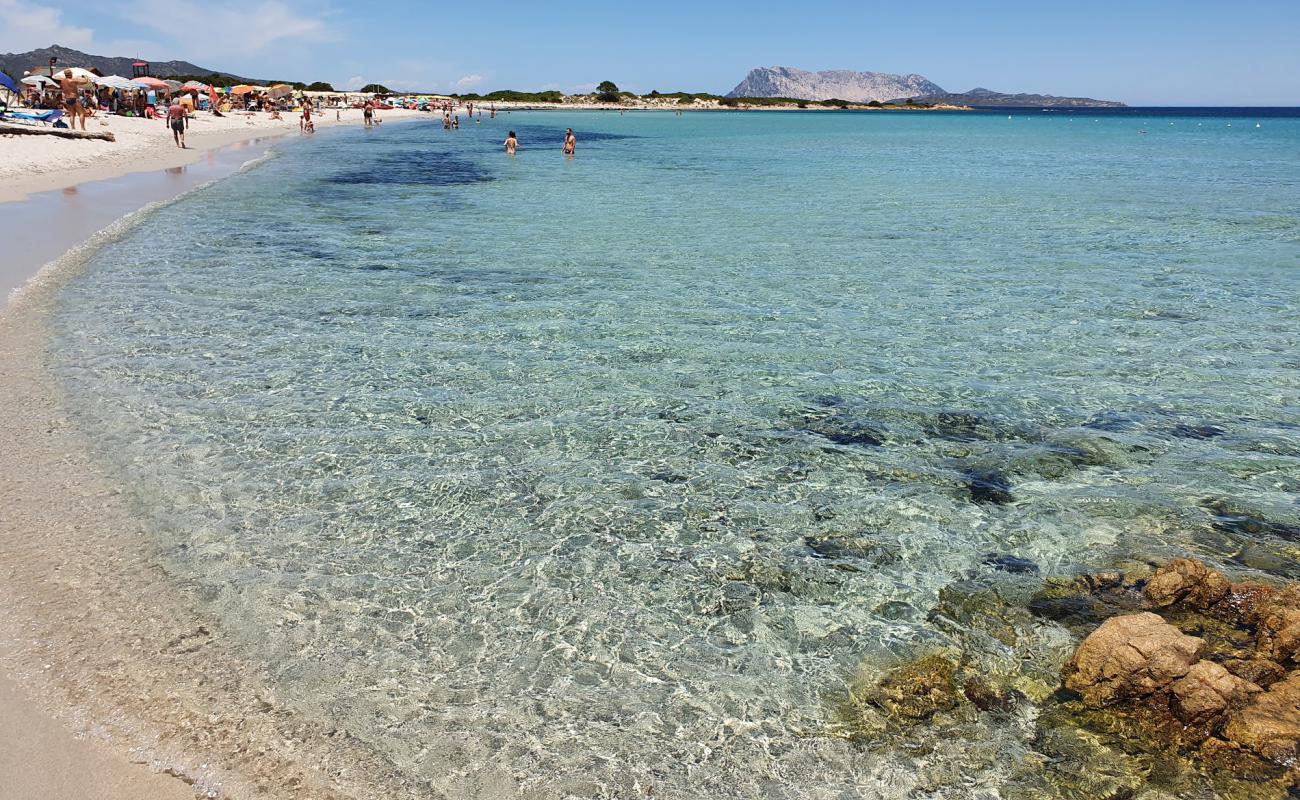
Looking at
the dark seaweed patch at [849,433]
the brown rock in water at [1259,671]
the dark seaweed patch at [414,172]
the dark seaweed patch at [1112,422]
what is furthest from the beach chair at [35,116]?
the brown rock in water at [1259,671]

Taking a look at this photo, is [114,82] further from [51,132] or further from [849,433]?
[849,433]

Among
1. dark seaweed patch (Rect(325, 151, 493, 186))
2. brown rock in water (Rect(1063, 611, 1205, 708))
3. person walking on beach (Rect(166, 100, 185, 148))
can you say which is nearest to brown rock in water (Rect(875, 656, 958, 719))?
brown rock in water (Rect(1063, 611, 1205, 708))

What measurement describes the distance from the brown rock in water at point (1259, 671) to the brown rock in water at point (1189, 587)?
79 centimetres

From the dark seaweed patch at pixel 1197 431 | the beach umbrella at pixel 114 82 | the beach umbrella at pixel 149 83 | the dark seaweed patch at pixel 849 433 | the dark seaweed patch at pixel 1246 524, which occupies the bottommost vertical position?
the dark seaweed patch at pixel 1246 524

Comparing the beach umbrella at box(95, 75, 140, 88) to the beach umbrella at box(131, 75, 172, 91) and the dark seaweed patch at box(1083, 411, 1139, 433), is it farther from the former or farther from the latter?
the dark seaweed patch at box(1083, 411, 1139, 433)

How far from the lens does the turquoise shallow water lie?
5281 millimetres

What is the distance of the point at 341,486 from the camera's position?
8117 millimetres

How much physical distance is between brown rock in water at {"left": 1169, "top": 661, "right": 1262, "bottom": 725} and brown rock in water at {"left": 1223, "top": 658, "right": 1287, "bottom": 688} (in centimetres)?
28

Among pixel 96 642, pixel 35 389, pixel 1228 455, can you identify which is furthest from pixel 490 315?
pixel 1228 455

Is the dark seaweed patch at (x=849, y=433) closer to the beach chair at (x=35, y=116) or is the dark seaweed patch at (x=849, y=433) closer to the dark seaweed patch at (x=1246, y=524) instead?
the dark seaweed patch at (x=1246, y=524)

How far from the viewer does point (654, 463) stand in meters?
8.89

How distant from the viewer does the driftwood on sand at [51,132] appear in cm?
3772

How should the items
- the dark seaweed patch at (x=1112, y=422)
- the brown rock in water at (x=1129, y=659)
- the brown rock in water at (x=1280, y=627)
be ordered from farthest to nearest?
1. the dark seaweed patch at (x=1112, y=422)
2. the brown rock in water at (x=1280, y=627)
3. the brown rock in water at (x=1129, y=659)

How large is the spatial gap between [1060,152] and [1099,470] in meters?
69.8
